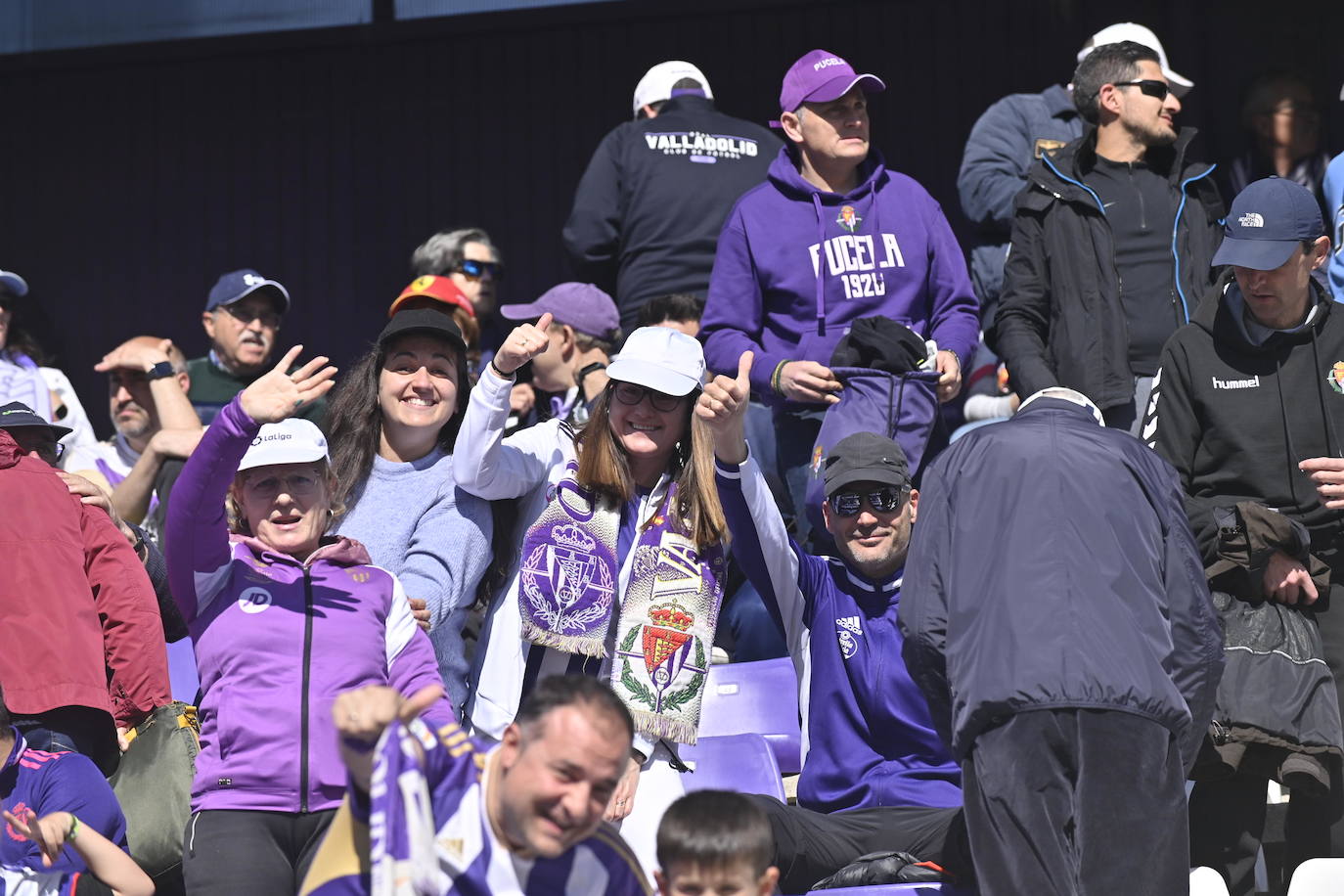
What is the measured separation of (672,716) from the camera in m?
4.14

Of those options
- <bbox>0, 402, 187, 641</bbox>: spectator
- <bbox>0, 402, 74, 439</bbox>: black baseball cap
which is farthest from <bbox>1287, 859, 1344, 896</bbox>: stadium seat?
<bbox>0, 402, 74, 439</bbox>: black baseball cap

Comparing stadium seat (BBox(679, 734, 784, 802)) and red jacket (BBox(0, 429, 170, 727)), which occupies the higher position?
red jacket (BBox(0, 429, 170, 727))

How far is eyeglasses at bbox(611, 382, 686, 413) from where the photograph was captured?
4.34m

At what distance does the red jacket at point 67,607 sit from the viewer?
13.9 feet

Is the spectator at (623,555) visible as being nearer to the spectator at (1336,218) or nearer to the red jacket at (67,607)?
the red jacket at (67,607)

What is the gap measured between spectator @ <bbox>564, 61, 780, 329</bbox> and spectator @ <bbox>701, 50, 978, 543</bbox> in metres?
0.80

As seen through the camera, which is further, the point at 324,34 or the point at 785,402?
the point at 324,34

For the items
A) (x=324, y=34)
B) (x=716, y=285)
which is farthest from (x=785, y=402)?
(x=324, y=34)

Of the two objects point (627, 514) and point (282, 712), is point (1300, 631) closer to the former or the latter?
point (627, 514)

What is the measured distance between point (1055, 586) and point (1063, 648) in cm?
13

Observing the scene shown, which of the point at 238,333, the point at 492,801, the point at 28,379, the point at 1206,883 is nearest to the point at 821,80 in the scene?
the point at 238,333

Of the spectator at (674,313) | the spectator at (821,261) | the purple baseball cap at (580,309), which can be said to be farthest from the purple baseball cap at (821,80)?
the purple baseball cap at (580,309)

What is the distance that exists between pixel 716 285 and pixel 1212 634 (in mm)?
2231

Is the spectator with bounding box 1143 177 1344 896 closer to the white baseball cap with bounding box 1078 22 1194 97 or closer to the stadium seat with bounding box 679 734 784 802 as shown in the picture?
the stadium seat with bounding box 679 734 784 802
